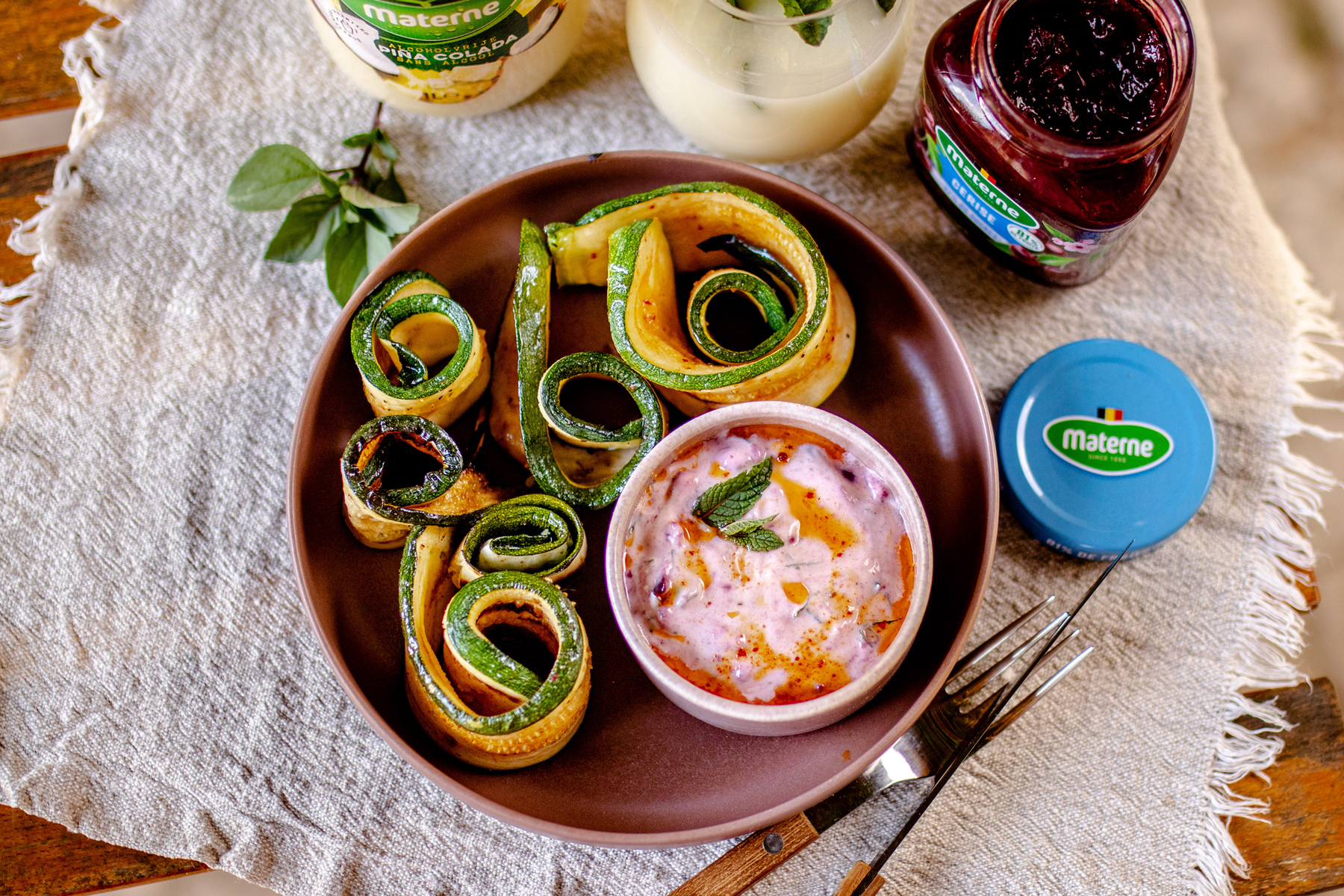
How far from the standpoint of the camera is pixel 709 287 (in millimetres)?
1449

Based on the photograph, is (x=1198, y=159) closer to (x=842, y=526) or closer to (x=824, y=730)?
(x=842, y=526)

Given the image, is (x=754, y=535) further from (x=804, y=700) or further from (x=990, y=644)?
(x=990, y=644)

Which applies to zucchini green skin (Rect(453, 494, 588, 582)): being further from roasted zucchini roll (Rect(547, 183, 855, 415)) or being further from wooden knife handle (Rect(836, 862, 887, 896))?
wooden knife handle (Rect(836, 862, 887, 896))

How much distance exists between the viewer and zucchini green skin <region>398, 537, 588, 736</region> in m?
1.25

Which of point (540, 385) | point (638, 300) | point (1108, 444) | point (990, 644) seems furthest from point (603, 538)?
point (1108, 444)

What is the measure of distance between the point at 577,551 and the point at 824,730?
417 mm

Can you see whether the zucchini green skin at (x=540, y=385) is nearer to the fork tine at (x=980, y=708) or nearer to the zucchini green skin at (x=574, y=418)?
the zucchini green skin at (x=574, y=418)

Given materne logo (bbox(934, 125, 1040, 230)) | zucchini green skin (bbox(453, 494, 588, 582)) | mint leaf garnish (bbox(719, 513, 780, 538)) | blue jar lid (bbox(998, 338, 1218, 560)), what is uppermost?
materne logo (bbox(934, 125, 1040, 230))

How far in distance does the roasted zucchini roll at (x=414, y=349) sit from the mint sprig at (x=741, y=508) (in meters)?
0.38

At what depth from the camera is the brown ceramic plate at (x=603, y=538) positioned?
4.48ft

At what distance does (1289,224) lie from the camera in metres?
2.49

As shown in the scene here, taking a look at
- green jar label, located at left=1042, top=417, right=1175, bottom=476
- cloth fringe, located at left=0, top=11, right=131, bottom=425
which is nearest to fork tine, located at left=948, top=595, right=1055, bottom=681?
green jar label, located at left=1042, top=417, right=1175, bottom=476

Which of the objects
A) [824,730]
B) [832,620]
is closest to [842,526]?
[832,620]

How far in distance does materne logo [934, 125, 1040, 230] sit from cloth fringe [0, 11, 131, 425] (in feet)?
4.55
